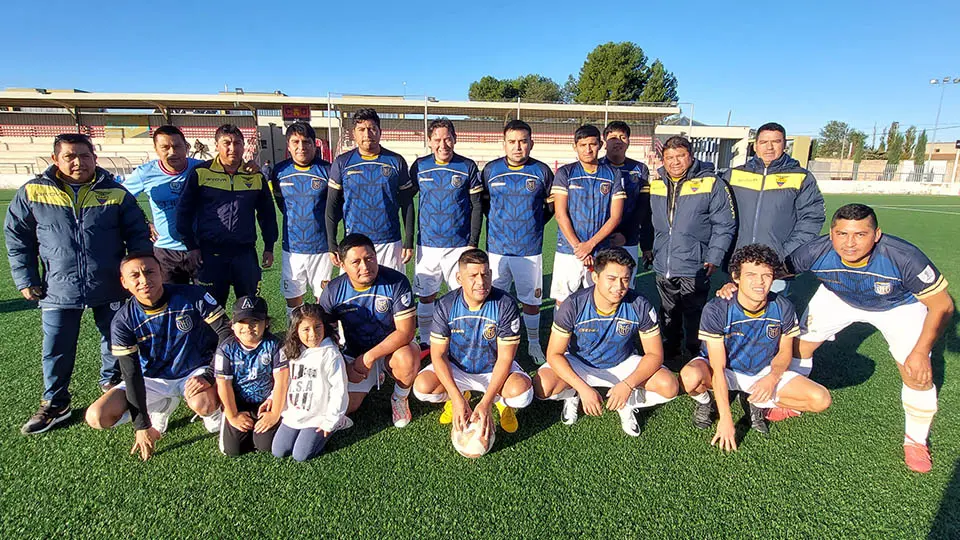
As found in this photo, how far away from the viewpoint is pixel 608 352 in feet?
11.0

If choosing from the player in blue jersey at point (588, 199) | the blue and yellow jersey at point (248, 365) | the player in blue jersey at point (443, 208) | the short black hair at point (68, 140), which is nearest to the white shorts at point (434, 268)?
the player in blue jersey at point (443, 208)

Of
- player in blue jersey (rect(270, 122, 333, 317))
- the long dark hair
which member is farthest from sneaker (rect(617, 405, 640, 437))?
player in blue jersey (rect(270, 122, 333, 317))

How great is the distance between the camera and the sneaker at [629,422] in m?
3.12

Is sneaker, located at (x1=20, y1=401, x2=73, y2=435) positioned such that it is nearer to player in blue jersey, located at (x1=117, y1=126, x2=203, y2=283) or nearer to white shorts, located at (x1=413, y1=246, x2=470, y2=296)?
player in blue jersey, located at (x1=117, y1=126, x2=203, y2=283)

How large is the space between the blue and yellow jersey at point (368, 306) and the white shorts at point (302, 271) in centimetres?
105

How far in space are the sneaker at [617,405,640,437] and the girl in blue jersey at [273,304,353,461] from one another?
1776mm

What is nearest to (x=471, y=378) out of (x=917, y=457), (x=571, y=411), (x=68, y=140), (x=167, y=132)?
(x=571, y=411)

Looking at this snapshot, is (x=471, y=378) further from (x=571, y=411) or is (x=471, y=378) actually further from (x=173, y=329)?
(x=173, y=329)

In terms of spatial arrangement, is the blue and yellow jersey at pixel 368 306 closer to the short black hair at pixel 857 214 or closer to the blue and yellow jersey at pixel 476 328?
the blue and yellow jersey at pixel 476 328

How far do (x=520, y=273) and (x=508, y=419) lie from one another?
1.55 metres

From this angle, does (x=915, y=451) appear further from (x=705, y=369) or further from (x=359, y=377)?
(x=359, y=377)

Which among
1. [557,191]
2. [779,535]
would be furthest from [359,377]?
[779,535]

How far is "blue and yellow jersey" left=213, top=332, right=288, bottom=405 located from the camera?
3012 millimetres

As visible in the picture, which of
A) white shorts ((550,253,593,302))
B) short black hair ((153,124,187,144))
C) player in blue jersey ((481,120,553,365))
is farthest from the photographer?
white shorts ((550,253,593,302))
